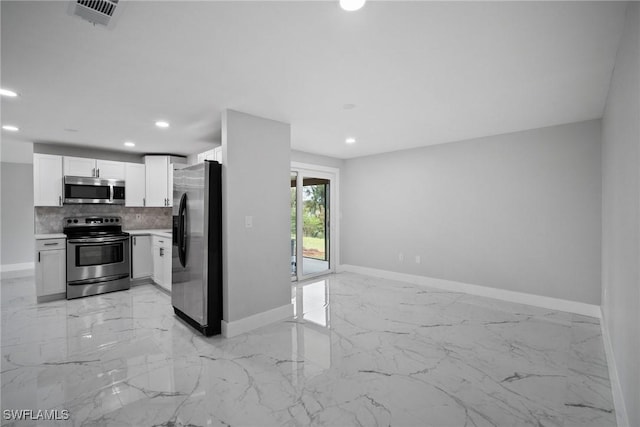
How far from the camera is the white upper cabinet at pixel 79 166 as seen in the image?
15.5 ft

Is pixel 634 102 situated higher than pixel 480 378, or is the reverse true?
pixel 634 102

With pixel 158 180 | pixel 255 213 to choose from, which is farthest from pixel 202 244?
pixel 158 180

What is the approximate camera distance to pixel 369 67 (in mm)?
2293

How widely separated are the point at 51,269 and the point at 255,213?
3.43m

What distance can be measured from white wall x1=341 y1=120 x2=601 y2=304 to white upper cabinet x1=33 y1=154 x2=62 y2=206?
5.16 m

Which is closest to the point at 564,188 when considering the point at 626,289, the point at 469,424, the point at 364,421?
the point at 626,289

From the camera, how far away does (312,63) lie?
87.6 inches

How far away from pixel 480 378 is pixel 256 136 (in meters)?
3.17

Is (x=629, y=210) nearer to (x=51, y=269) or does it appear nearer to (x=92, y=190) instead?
(x=51, y=269)

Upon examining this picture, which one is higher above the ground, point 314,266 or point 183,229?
point 183,229

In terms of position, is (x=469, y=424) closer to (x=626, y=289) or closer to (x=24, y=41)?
(x=626, y=289)

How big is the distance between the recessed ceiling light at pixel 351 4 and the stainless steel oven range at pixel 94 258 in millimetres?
4955

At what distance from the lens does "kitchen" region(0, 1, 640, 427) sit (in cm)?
185

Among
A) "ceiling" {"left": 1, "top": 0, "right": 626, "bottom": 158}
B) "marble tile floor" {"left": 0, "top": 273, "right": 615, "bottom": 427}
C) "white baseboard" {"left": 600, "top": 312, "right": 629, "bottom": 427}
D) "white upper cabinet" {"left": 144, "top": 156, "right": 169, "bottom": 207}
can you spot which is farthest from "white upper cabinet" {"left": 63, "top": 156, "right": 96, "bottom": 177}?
"white baseboard" {"left": 600, "top": 312, "right": 629, "bottom": 427}
